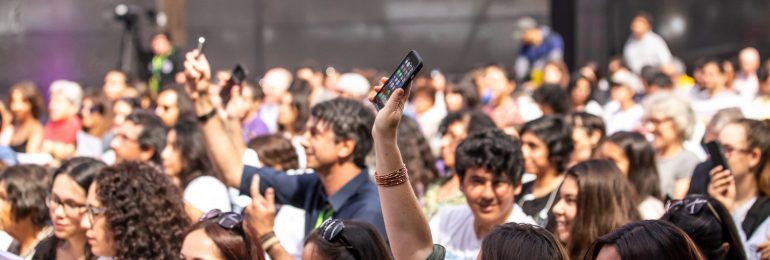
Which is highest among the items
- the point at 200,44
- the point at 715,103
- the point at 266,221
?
the point at 200,44

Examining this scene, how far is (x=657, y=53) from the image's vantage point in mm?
14820

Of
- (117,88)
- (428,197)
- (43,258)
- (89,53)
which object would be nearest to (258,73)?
(89,53)

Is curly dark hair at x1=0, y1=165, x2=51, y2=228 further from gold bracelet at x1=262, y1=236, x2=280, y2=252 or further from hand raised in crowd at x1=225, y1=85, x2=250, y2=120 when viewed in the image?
gold bracelet at x1=262, y1=236, x2=280, y2=252

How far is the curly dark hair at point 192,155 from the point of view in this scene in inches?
259

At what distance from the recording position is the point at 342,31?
1752 centimetres

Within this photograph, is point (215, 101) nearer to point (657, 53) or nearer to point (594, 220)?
point (594, 220)

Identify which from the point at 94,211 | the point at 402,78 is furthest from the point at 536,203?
the point at 402,78

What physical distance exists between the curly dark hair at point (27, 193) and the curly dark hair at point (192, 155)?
3.40 ft

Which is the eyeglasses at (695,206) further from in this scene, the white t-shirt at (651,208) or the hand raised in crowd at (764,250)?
the white t-shirt at (651,208)

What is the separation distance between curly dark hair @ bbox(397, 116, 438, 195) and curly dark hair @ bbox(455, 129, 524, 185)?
70.6 inches

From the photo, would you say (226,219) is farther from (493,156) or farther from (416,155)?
(416,155)

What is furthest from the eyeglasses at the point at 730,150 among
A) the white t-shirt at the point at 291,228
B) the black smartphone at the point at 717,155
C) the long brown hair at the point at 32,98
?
the long brown hair at the point at 32,98

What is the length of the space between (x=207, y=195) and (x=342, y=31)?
11.6 meters

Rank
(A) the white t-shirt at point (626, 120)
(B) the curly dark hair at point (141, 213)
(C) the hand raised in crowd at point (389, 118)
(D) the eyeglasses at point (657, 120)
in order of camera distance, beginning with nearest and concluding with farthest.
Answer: (C) the hand raised in crowd at point (389, 118) → (B) the curly dark hair at point (141, 213) → (D) the eyeglasses at point (657, 120) → (A) the white t-shirt at point (626, 120)
